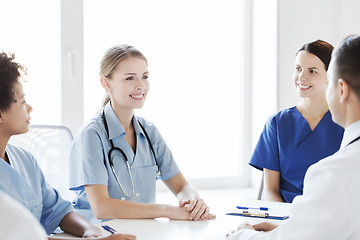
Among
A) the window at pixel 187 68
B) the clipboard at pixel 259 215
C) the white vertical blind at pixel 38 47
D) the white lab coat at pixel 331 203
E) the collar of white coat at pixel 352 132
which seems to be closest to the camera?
the white lab coat at pixel 331 203

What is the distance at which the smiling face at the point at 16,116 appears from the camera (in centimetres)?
137

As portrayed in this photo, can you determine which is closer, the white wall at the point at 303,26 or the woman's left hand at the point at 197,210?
the woman's left hand at the point at 197,210

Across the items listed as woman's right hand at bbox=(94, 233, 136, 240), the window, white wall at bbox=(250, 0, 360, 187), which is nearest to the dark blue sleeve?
white wall at bbox=(250, 0, 360, 187)

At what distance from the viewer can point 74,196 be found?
1.92 m

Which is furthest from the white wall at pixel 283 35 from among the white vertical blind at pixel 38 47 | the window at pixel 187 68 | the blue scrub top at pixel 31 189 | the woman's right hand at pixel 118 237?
the woman's right hand at pixel 118 237

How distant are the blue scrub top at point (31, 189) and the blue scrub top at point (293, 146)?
3.24 feet

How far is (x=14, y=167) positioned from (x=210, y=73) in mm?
1859

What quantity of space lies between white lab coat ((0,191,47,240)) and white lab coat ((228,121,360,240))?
0.62 meters

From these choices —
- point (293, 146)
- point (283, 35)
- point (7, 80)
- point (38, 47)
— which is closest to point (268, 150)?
point (293, 146)

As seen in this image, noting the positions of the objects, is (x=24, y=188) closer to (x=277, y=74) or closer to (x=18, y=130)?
(x=18, y=130)

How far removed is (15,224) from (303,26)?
270cm

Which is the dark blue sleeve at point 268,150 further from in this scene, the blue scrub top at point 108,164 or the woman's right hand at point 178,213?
the woman's right hand at point 178,213

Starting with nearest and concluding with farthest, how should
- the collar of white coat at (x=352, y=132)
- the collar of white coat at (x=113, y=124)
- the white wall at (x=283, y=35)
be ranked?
the collar of white coat at (x=352, y=132) → the collar of white coat at (x=113, y=124) → the white wall at (x=283, y=35)

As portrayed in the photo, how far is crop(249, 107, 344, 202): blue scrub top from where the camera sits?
6.56ft
